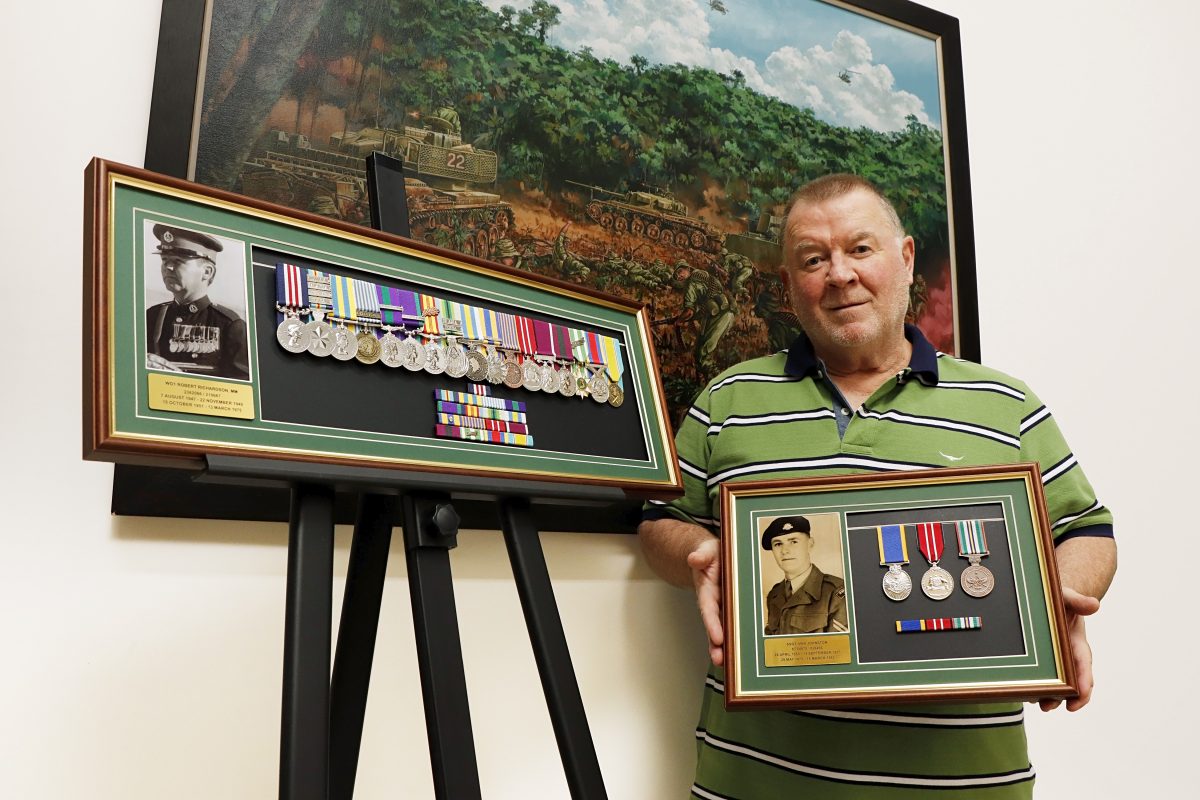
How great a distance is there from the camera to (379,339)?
0.98m

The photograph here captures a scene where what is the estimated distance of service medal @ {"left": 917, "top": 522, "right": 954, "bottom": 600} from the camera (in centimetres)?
112

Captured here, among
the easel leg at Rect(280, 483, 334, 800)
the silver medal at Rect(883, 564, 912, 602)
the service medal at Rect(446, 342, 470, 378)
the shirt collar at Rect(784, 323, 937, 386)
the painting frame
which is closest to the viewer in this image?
the easel leg at Rect(280, 483, 334, 800)

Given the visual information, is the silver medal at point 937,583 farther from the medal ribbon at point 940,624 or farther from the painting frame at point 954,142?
the painting frame at point 954,142

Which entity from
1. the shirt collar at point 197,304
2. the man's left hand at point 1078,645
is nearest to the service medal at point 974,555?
the man's left hand at point 1078,645

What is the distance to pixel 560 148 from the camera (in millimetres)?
1547

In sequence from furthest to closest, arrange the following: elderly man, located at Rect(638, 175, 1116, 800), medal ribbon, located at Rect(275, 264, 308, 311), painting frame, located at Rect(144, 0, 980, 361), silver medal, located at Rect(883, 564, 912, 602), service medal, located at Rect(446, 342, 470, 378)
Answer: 1. painting frame, located at Rect(144, 0, 980, 361)
2. elderly man, located at Rect(638, 175, 1116, 800)
3. silver medal, located at Rect(883, 564, 912, 602)
4. service medal, located at Rect(446, 342, 470, 378)
5. medal ribbon, located at Rect(275, 264, 308, 311)

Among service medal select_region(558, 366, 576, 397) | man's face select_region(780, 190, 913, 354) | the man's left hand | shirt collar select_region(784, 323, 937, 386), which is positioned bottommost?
the man's left hand

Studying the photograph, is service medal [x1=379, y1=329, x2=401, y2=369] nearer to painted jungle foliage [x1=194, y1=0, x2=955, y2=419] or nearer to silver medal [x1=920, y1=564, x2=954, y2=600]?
painted jungle foliage [x1=194, y1=0, x2=955, y2=419]

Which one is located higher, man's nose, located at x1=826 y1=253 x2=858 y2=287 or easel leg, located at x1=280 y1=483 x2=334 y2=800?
man's nose, located at x1=826 y1=253 x2=858 y2=287

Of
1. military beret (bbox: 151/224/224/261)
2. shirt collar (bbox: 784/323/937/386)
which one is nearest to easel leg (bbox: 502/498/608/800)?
military beret (bbox: 151/224/224/261)

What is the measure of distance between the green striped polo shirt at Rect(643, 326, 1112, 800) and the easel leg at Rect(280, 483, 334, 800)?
26.8 inches

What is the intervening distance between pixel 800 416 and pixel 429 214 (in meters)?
0.68

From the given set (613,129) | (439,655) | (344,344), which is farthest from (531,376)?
(613,129)

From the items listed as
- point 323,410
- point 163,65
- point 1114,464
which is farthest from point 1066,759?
point 163,65
